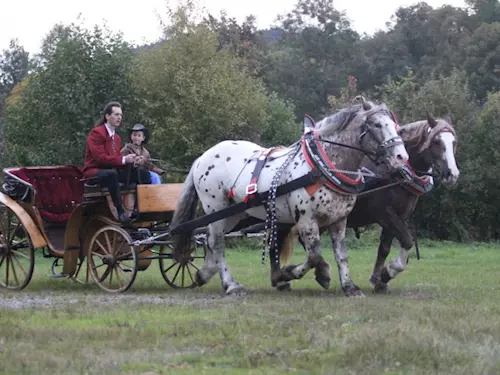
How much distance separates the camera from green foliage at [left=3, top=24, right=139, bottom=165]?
3000 centimetres

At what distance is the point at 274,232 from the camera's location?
442 inches

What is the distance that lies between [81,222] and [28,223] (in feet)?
2.18

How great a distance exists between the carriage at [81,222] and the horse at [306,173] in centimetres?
45

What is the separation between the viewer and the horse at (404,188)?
11328mm

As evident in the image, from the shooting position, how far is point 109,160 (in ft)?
38.8

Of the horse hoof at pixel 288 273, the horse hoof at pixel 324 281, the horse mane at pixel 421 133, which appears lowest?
the horse hoof at pixel 324 281

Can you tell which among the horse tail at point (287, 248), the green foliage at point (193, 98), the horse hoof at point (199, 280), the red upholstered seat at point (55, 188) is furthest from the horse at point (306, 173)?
the green foliage at point (193, 98)

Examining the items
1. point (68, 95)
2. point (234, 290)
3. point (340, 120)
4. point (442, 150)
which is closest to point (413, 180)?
point (442, 150)

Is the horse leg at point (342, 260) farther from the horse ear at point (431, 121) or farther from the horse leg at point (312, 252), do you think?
the horse ear at point (431, 121)

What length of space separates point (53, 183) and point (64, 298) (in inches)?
86.0

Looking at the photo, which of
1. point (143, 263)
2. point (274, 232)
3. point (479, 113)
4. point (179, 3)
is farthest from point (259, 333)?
point (179, 3)

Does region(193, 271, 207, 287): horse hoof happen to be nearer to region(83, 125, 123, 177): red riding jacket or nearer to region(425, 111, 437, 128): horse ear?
region(83, 125, 123, 177): red riding jacket

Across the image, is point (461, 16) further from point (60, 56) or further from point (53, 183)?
point (53, 183)

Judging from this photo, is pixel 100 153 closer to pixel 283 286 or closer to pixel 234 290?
pixel 234 290
